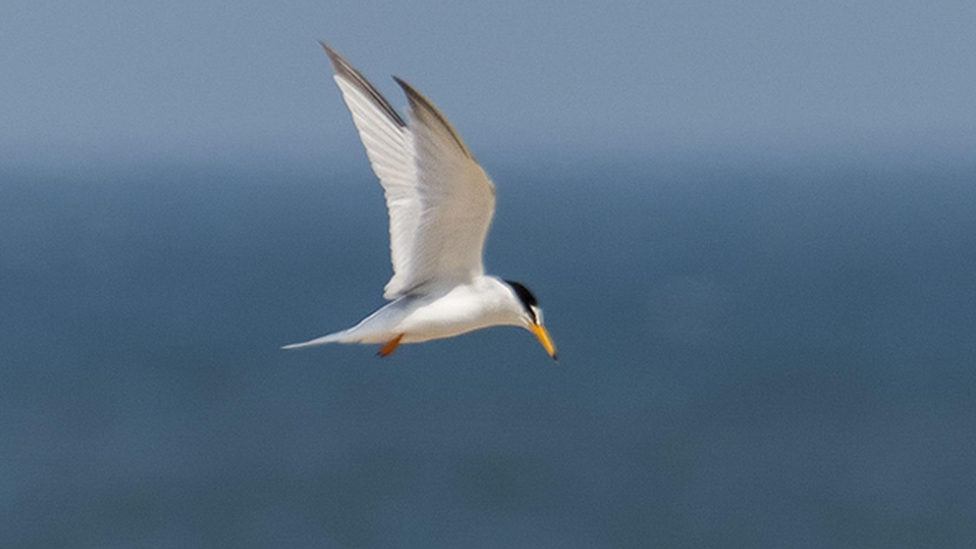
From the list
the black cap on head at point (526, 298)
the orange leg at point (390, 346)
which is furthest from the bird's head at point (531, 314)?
the orange leg at point (390, 346)

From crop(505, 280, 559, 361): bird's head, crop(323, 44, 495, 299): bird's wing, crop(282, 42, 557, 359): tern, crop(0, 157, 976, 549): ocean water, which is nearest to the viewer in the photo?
crop(323, 44, 495, 299): bird's wing

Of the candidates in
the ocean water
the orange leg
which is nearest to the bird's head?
the orange leg

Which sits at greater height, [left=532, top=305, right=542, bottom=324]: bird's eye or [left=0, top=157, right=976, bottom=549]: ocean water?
[left=532, top=305, right=542, bottom=324]: bird's eye

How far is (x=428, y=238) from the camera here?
471 inches

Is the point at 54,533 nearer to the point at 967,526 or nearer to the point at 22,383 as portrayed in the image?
the point at 22,383

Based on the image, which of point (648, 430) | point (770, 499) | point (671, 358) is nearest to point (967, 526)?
point (770, 499)

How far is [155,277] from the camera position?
17350cm

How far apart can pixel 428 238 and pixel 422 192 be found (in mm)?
407

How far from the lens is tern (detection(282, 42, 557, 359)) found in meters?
11.4

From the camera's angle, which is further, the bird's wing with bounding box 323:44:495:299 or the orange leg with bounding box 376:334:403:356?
the orange leg with bounding box 376:334:403:356

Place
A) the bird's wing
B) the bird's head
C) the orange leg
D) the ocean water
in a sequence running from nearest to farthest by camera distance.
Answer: the bird's wing < the bird's head < the orange leg < the ocean water

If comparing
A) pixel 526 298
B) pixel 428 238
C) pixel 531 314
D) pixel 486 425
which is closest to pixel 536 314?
pixel 531 314

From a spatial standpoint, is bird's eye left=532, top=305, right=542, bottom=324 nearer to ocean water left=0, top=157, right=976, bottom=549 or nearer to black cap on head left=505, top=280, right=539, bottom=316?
black cap on head left=505, top=280, right=539, bottom=316

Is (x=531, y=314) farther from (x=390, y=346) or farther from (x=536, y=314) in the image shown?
(x=390, y=346)
